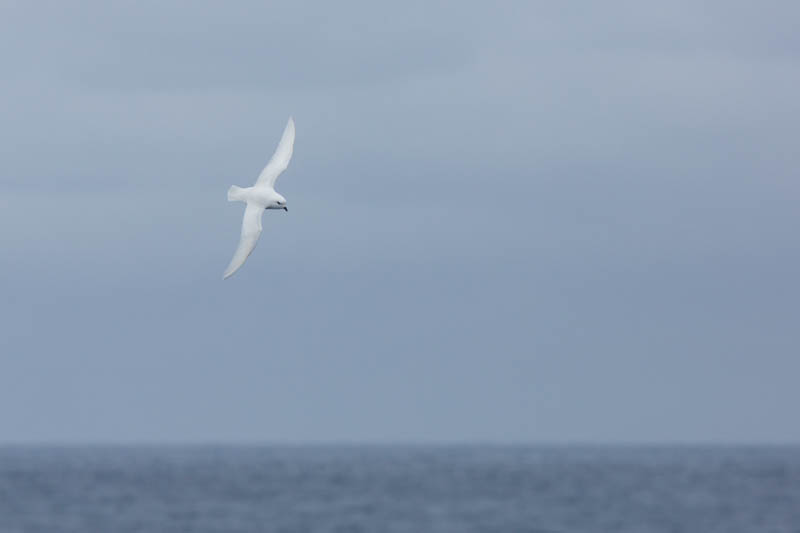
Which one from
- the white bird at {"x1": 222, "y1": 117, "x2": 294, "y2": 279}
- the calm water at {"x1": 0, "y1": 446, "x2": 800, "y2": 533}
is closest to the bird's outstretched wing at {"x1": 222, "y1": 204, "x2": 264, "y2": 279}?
the white bird at {"x1": 222, "y1": 117, "x2": 294, "y2": 279}

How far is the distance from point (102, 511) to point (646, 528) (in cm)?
4811

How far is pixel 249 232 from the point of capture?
2230 centimetres

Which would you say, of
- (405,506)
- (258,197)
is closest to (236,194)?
(258,197)

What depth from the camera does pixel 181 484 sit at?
194 meters

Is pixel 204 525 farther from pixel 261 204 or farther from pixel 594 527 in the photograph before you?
pixel 261 204

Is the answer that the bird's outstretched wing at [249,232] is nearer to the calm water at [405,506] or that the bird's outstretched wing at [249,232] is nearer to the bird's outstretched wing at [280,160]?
the bird's outstretched wing at [280,160]

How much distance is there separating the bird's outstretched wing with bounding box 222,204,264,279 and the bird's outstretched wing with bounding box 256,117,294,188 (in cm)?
87

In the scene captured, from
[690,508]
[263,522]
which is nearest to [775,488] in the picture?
[690,508]

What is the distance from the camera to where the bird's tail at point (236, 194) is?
75.7ft

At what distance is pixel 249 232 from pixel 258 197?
783 mm

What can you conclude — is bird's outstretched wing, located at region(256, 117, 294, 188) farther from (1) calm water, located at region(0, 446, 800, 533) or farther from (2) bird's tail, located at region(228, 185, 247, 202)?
(1) calm water, located at region(0, 446, 800, 533)

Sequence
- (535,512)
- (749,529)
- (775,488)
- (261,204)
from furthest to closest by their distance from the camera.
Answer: (775,488) < (535,512) < (749,529) < (261,204)

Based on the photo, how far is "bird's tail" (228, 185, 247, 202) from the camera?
2308cm

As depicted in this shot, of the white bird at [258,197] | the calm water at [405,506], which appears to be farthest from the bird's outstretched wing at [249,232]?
the calm water at [405,506]
